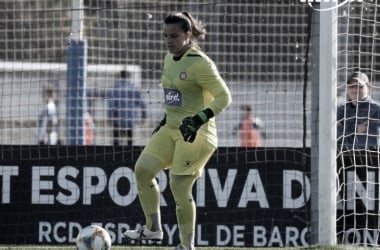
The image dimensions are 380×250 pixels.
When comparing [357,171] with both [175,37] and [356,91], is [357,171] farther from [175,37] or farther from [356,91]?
[175,37]

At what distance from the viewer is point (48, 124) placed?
19.0 metres

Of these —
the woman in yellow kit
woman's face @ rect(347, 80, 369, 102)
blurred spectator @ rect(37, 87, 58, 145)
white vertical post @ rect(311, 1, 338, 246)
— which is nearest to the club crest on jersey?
the woman in yellow kit

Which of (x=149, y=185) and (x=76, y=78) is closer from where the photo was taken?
(x=149, y=185)

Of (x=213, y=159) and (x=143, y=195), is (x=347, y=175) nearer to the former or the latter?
→ (x=213, y=159)

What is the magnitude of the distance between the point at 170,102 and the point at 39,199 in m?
3.16

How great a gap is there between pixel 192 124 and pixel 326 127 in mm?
2703

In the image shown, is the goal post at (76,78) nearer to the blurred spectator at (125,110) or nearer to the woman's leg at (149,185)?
the blurred spectator at (125,110)

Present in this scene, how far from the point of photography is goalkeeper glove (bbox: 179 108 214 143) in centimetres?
794

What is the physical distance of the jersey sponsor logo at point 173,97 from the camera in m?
8.42

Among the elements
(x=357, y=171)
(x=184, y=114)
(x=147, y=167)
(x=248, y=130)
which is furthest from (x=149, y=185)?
(x=248, y=130)

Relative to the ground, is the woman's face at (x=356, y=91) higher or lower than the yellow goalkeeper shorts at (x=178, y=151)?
higher

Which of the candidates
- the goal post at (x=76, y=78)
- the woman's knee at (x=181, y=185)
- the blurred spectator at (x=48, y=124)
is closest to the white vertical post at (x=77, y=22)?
the goal post at (x=76, y=78)

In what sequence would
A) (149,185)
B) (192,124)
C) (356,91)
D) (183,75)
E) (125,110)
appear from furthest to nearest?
1. (125,110)
2. (356,91)
3. (149,185)
4. (183,75)
5. (192,124)

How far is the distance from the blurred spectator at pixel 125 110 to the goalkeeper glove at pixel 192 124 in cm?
542
